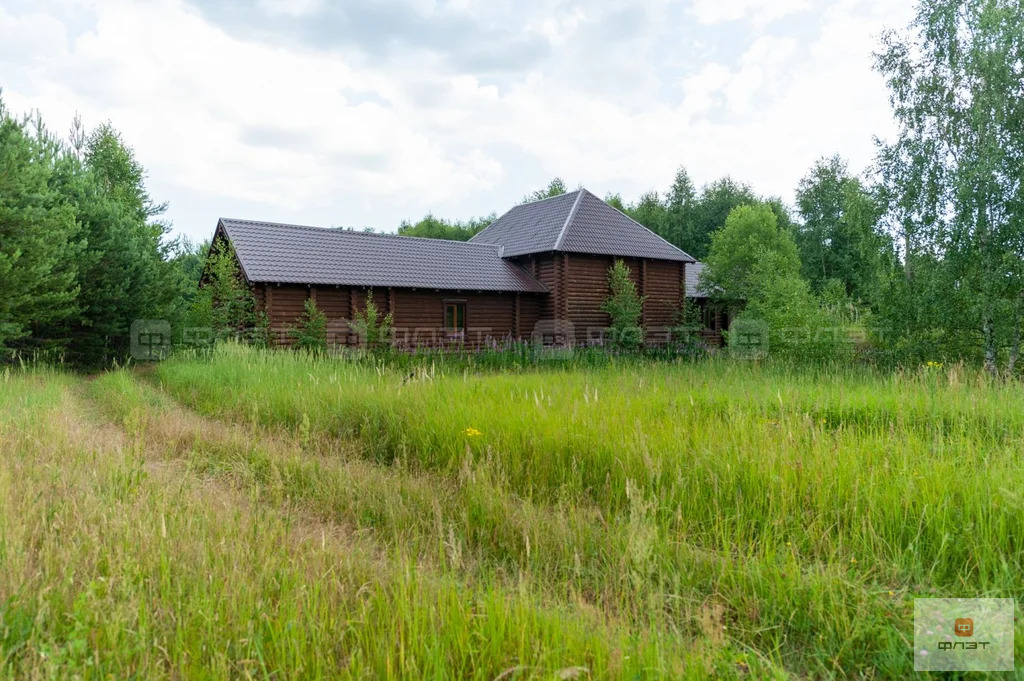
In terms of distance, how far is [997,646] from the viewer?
7.64ft

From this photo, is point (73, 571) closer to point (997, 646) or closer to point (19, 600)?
point (19, 600)

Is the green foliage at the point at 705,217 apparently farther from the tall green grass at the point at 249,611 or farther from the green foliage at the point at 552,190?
the tall green grass at the point at 249,611

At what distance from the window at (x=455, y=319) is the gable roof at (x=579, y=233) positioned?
3.93 metres

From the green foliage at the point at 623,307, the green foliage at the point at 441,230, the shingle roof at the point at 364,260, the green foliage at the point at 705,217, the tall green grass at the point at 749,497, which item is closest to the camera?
the tall green grass at the point at 749,497

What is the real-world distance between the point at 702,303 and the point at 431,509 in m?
31.3

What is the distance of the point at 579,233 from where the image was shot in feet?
82.5

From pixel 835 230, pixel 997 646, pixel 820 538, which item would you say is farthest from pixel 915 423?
pixel 835 230

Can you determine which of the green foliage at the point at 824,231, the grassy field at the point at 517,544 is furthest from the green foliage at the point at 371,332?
the green foliage at the point at 824,231

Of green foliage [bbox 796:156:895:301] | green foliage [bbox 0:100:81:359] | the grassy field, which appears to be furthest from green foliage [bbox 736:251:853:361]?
green foliage [bbox 796:156:895:301]

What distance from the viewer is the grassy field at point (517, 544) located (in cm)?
233

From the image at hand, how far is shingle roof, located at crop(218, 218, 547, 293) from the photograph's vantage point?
20.2 m

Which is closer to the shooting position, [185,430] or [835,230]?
[185,430]

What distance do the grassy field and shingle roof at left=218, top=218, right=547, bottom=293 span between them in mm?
14335

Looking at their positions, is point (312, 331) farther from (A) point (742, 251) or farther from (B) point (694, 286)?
(A) point (742, 251)
